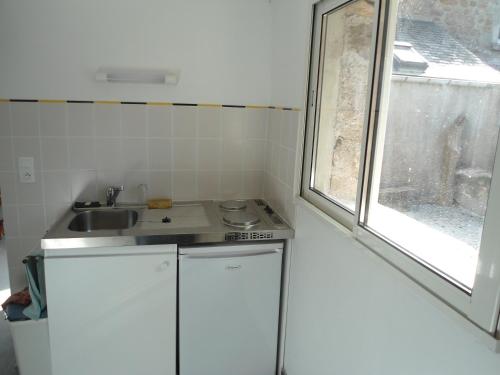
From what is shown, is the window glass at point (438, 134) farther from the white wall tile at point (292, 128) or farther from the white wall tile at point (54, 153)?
the white wall tile at point (54, 153)

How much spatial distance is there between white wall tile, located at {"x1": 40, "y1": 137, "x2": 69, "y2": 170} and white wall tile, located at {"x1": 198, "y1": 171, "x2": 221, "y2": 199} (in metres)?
0.79

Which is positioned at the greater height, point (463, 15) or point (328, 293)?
point (463, 15)

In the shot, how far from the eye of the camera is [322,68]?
6.12 feet

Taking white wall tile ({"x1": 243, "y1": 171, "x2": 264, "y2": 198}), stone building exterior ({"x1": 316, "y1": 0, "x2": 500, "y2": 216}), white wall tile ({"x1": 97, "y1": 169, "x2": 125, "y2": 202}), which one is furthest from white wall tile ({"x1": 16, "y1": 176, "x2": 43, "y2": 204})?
stone building exterior ({"x1": 316, "y1": 0, "x2": 500, "y2": 216})

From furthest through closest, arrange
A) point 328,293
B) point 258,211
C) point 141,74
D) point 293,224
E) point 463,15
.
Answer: point 258,211, point 141,74, point 293,224, point 328,293, point 463,15

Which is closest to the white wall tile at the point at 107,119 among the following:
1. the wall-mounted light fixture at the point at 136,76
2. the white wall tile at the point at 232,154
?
the wall-mounted light fixture at the point at 136,76

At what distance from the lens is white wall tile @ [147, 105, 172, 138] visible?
2.37 meters

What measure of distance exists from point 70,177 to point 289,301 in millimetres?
1450

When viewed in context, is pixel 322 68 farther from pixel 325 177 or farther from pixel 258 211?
pixel 258 211

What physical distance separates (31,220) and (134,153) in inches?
28.2

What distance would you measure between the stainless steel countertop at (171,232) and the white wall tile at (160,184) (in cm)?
15

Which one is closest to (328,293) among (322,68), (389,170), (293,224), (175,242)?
(293,224)

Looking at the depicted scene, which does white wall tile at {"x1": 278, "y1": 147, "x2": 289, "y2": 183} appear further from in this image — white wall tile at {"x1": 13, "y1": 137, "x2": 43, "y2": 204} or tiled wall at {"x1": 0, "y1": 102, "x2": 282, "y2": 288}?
white wall tile at {"x1": 13, "y1": 137, "x2": 43, "y2": 204}

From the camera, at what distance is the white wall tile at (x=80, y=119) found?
2.26 m
